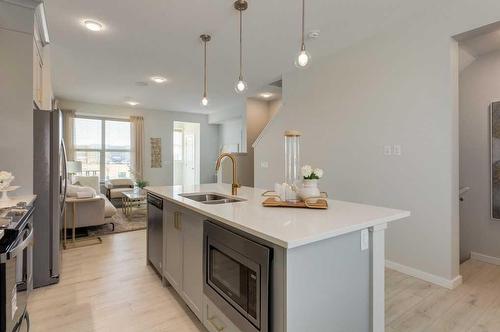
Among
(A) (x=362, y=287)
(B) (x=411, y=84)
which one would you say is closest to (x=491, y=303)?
(A) (x=362, y=287)

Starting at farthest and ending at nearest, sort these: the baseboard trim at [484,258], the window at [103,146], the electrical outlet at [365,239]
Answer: the window at [103,146] → the baseboard trim at [484,258] → the electrical outlet at [365,239]

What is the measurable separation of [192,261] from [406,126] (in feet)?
8.14

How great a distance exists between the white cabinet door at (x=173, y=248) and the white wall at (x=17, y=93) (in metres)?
1.36

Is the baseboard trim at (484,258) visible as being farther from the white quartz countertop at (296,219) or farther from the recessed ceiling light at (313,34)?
the recessed ceiling light at (313,34)

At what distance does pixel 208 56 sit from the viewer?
382 cm

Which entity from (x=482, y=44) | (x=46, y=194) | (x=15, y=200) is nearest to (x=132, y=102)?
(x=46, y=194)

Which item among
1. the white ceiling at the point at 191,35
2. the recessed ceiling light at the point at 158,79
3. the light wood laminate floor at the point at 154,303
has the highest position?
the recessed ceiling light at the point at 158,79

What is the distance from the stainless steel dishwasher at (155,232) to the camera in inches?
103

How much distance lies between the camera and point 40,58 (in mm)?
3111

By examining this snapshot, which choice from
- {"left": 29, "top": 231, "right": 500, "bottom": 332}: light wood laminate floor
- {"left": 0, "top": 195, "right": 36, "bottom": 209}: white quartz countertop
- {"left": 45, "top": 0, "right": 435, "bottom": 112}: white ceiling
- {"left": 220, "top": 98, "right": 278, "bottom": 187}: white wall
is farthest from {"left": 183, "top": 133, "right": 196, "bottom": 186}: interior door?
{"left": 0, "top": 195, "right": 36, "bottom": 209}: white quartz countertop

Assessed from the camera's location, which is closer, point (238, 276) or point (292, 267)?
point (292, 267)

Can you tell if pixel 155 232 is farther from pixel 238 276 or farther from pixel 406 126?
pixel 406 126

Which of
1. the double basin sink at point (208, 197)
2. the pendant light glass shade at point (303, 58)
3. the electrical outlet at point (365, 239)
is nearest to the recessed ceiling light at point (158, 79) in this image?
the double basin sink at point (208, 197)

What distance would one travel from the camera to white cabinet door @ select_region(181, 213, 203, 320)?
6.16ft
